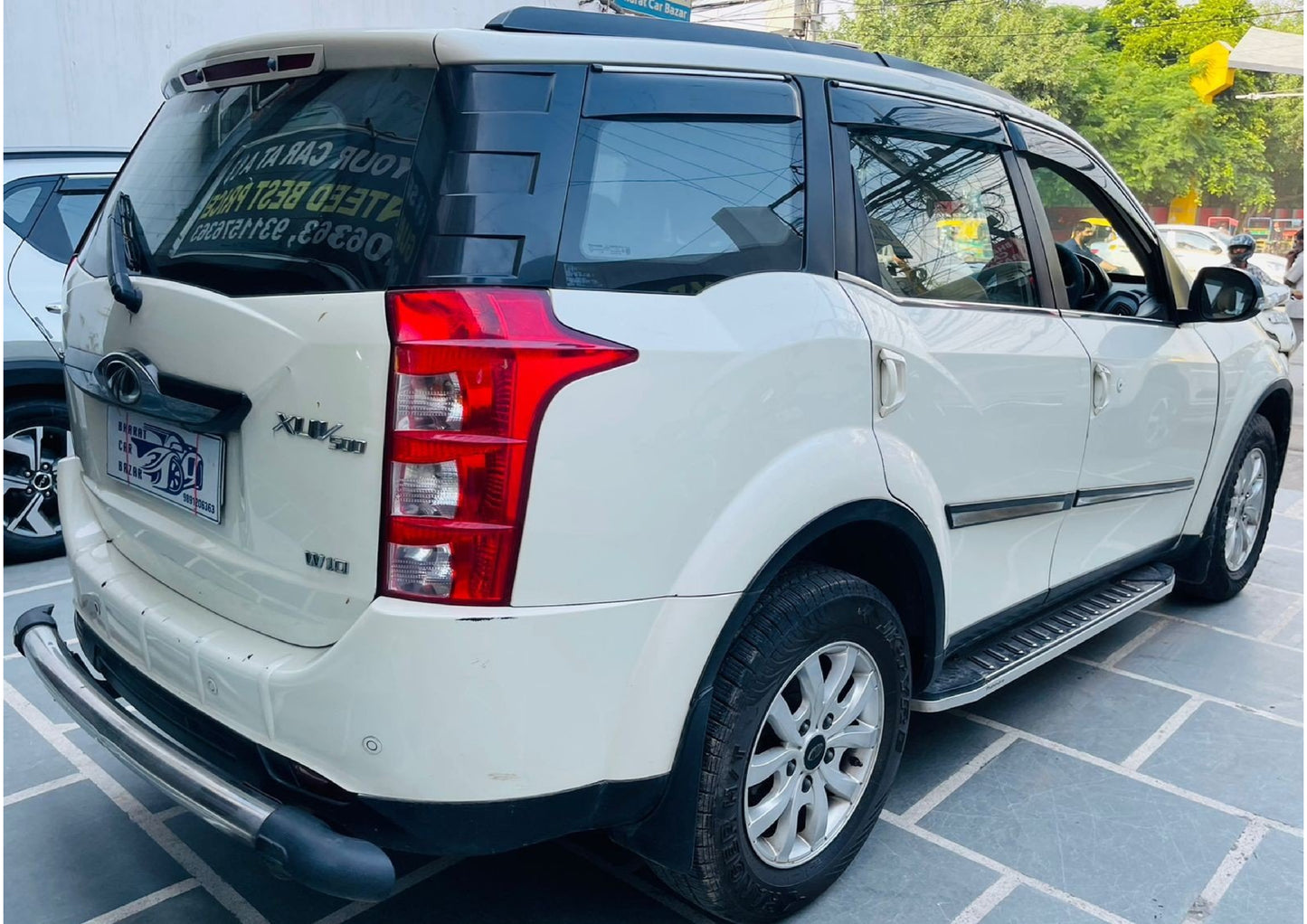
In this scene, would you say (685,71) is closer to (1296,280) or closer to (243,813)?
(243,813)

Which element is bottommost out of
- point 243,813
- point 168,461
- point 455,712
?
point 243,813

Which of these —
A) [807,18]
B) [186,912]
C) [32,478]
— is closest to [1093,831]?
[186,912]

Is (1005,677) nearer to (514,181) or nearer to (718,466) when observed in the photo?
(718,466)

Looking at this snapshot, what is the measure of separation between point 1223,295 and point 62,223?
4.69 metres

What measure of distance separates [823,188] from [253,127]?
1.20 metres

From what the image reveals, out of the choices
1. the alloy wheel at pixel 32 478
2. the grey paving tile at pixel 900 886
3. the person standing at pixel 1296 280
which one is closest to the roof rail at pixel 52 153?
the alloy wheel at pixel 32 478

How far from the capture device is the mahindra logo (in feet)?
5.89

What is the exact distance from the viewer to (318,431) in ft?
6.02

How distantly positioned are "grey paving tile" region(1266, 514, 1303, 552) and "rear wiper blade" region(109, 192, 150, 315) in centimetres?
554

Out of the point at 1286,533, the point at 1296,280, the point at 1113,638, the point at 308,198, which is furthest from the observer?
the point at 1296,280

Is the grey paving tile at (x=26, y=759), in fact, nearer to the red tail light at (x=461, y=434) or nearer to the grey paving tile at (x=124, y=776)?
the grey paving tile at (x=124, y=776)

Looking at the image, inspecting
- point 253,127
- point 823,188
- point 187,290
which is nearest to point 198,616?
point 187,290

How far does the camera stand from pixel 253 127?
2191 mm

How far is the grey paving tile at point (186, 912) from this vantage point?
2.36m
